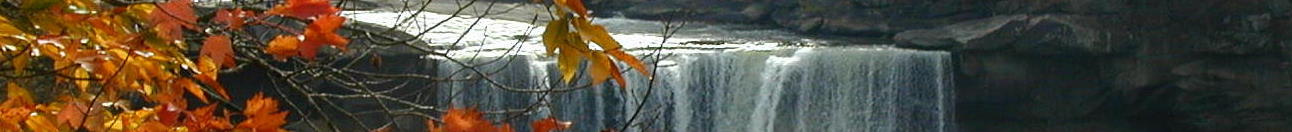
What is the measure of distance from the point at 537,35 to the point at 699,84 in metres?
1.24

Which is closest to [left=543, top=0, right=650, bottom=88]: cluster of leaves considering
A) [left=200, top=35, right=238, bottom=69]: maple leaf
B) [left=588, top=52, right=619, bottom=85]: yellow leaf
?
[left=588, top=52, right=619, bottom=85]: yellow leaf

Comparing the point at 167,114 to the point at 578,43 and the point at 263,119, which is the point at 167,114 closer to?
the point at 263,119

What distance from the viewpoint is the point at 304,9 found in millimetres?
2191

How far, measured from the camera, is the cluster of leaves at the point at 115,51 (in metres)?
1.99

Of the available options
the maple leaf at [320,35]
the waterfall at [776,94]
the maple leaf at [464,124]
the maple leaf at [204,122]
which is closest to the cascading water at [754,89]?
the waterfall at [776,94]

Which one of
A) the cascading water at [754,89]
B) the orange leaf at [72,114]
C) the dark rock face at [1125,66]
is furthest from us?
the dark rock face at [1125,66]

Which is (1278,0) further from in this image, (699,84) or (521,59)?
(521,59)

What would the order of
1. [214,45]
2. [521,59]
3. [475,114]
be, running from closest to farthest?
1. [214,45]
2. [475,114]
3. [521,59]

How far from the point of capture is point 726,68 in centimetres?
1455

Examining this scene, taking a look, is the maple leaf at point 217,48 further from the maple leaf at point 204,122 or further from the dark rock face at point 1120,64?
the dark rock face at point 1120,64

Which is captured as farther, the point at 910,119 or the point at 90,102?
the point at 910,119

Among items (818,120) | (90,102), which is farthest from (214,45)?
(818,120)

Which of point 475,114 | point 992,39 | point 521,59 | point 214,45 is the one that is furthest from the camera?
point 992,39

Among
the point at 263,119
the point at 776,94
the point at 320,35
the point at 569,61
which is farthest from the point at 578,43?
the point at 776,94
